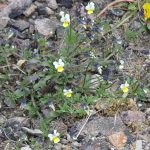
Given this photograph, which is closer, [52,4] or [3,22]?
[3,22]

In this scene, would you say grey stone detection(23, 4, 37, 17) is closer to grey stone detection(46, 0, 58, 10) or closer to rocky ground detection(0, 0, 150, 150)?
rocky ground detection(0, 0, 150, 150)

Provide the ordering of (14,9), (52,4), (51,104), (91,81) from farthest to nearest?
(52,4), (14,9), (91,81), (51,104)

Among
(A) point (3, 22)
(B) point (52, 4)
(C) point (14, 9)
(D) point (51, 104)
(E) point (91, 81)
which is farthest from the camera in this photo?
(B) point (52, 4)

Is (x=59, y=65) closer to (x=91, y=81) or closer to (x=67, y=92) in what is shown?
(x=67, y=92)

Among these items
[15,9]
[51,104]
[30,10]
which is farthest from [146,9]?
[51,104]

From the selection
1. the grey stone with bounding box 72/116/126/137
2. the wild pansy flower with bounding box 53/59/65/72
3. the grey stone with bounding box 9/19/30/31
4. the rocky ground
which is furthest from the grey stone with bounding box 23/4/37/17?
the grey stone with bounding box 72/116/126/137

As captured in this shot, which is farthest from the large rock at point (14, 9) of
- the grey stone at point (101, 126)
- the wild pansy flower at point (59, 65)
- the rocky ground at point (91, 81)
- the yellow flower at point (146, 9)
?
the grey stone at point (101, 126)

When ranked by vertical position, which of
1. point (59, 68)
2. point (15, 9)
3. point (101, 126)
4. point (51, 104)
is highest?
point (15, 9)

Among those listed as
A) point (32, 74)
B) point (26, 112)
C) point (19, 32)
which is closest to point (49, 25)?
point (19, 32)
